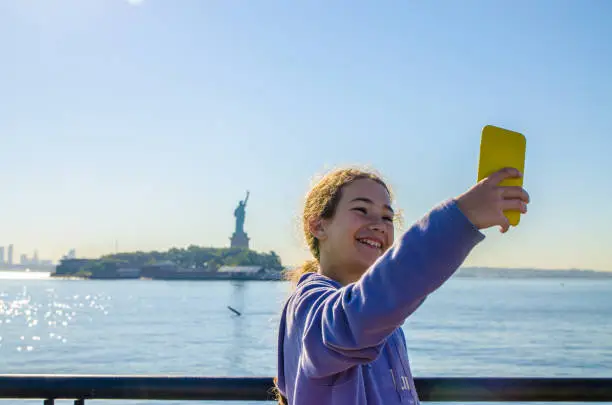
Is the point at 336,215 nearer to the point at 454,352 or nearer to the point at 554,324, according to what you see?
the point at 454,352

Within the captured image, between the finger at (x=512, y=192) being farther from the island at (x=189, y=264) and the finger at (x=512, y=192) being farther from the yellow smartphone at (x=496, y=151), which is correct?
the island at (x=189, y=264)

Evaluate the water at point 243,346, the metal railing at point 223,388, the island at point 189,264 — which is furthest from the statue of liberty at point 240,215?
the metal railing at point 223,388

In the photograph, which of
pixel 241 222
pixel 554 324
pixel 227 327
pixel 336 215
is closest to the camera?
pixel 336 215

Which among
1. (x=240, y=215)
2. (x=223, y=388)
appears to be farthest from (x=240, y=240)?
(x=223, y=388)

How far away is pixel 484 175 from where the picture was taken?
3.65 ft

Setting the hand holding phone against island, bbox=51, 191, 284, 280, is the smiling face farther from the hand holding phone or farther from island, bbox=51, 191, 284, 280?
island, bbox=51, 191, 284, 280

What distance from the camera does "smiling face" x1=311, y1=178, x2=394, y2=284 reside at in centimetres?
160

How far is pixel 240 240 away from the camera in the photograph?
13700 cm

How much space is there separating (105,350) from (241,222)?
105 m

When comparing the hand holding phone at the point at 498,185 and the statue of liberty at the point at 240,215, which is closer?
the hand holding phone at the point at 498,185

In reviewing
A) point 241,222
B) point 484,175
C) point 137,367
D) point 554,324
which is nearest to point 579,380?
point 484,175

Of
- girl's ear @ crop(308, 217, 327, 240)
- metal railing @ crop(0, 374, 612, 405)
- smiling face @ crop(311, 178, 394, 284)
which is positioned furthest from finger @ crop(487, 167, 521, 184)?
metal railing @ crop(0, 374, 612, 405)

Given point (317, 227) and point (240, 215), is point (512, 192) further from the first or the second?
point (240, 215)

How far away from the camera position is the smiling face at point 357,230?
5.26 ft
